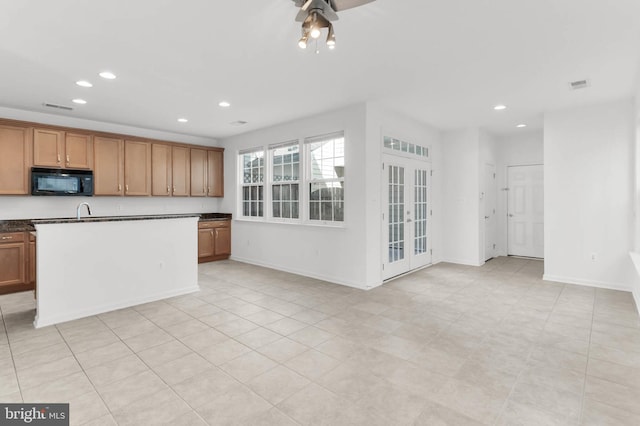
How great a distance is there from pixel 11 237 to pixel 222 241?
3351mm

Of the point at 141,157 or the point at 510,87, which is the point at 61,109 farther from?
the point at 510,87

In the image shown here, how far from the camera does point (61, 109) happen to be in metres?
5.07

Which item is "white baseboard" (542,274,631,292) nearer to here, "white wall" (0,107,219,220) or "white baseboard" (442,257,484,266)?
"white baseboard" (442,257,484,266)

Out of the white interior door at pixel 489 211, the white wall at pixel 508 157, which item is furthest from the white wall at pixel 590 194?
the white wall at pixel 508 157

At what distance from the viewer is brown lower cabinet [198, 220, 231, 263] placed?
22.2 feet

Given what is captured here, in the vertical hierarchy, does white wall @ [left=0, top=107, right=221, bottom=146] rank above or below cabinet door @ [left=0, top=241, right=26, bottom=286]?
above

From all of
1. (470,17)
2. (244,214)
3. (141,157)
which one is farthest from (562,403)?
(141,157)

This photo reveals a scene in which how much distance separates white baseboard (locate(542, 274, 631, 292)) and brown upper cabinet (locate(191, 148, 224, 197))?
6.50m

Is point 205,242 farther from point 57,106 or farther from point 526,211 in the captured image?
point 526,211

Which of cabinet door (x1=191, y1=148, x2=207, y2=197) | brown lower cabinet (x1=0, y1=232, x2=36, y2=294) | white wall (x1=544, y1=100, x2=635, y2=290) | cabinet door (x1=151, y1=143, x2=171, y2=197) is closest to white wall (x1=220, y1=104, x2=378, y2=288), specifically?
cabinet door (x1=191, y1=148, x2=207, y2=197)

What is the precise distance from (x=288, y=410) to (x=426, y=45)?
10.3ft

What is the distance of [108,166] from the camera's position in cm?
577

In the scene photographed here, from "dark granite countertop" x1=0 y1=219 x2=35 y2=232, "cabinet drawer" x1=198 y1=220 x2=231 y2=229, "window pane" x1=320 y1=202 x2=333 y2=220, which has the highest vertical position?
"window pane" x1=320 y1=202 x2=333 y2=220

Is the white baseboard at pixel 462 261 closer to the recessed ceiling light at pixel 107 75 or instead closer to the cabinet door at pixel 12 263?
the recessed ceiling light at pixel 107 75
